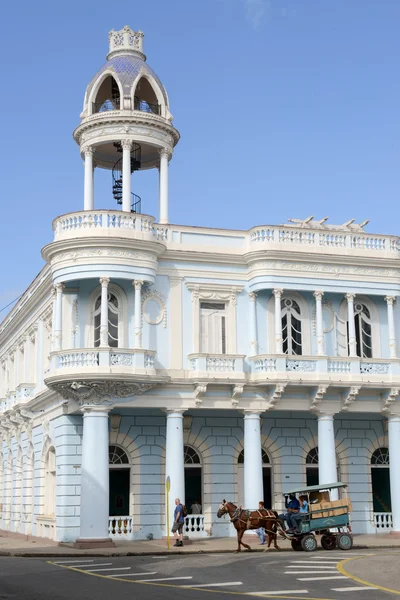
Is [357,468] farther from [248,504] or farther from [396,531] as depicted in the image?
[248,504]

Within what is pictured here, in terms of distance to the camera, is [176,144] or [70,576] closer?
[70,576]

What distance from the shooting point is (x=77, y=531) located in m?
32.2

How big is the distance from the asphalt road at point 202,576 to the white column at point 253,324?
30.4 feet

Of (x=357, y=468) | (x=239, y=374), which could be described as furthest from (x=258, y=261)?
(x=357, y=468)

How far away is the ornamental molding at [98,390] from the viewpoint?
1220 inches

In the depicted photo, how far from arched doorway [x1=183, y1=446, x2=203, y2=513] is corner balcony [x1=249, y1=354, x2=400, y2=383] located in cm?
396

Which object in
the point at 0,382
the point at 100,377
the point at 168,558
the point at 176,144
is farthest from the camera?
the point at 0,382

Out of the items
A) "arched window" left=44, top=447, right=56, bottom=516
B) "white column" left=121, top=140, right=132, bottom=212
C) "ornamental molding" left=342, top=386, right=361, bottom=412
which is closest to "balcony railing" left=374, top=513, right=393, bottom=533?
"ornamental molding" left=342, top=386, right=361, bottom=412

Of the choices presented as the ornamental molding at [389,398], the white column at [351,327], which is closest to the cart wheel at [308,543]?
the ornamental molding at [389,398]

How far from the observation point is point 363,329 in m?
36.2

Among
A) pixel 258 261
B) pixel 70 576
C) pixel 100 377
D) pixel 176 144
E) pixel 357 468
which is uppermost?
pixel 176 144

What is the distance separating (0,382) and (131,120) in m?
19.5

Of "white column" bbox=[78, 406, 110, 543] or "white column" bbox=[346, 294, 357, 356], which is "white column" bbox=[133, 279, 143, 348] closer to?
"white column" bbox=[78, 406, 110, 543]

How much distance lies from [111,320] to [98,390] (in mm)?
3151
